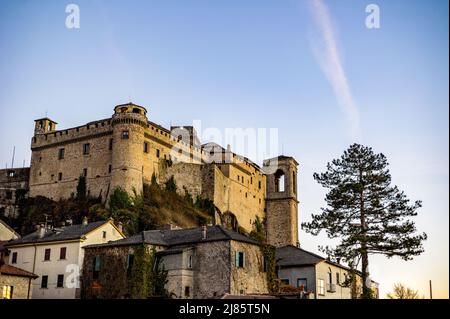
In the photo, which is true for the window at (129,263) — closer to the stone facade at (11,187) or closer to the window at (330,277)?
the window at (330,277)

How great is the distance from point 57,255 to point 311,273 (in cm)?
1912

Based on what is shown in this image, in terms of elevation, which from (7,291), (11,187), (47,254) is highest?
(11,187)

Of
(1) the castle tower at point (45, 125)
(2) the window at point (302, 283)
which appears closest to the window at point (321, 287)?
(2) the window at point (302, 283)

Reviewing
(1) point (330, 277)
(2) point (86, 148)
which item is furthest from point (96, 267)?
(2) point (86, 148)

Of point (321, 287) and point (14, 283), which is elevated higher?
point (321, 287)

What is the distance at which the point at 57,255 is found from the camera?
43.1 m

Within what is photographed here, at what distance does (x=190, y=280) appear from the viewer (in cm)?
3825

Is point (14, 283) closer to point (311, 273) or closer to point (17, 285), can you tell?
point (17, 285)

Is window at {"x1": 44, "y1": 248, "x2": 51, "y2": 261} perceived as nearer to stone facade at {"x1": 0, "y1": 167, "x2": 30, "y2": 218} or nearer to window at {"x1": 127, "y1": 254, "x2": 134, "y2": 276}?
window at {"x1": 127, "y1": 254, "x2": 134, "y2": 276}

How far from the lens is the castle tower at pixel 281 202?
Answer: 83.1 m

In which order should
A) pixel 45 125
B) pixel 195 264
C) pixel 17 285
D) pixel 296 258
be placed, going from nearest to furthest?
pixel 17 285, pixel 195 264, pixel 296 258, pixel 45 125

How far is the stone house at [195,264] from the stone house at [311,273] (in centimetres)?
284

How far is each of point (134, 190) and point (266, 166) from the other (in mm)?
32596
